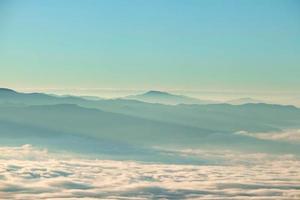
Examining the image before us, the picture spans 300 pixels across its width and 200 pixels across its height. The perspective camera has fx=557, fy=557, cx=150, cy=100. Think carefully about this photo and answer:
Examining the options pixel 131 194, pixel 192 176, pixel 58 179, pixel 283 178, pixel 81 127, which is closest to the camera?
pixel 131 194

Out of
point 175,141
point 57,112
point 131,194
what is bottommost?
point 131,194

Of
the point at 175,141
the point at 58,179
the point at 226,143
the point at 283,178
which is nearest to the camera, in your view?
the point at 283,178

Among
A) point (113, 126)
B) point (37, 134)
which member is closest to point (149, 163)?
point (113, 126)

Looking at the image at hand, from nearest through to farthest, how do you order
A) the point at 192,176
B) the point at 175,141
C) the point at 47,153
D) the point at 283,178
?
the point at 283,178
the point at 192,176
the point at 47,153
the point at 175,141

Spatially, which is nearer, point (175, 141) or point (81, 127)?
point (175, 141)

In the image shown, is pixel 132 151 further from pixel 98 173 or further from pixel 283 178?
pixel 283 178

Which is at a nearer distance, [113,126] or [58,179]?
[58,179]

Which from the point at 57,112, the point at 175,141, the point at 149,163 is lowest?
the point at 149,163

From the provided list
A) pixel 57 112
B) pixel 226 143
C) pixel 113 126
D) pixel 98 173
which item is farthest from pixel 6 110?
pixel 98 173

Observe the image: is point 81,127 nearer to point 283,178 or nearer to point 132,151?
point 132,151

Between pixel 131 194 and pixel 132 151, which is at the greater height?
pixel 132 151
